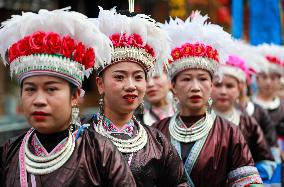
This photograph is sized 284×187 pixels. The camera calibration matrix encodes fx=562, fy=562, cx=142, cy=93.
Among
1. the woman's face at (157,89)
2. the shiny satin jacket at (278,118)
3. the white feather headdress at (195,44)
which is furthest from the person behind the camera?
the shiny satin jacket at (278,118)

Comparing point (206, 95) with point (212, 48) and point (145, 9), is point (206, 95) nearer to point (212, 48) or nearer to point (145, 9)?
point (212, 48)

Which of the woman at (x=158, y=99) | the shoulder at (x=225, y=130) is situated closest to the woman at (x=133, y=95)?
the shoulder at (x=225, y=130)

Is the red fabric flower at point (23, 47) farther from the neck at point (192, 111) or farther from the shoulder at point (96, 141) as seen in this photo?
the neck at point (192, 111)

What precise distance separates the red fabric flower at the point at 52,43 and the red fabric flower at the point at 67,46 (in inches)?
0.8

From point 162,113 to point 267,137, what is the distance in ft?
3.89

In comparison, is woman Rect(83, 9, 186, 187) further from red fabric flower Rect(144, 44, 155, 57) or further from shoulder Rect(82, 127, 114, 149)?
shoulder Rect(82, 127, 114, 149)

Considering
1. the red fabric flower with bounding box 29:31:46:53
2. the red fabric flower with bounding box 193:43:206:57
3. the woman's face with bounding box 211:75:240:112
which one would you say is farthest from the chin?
the red fabric flower with bounding box 29:31:46:53

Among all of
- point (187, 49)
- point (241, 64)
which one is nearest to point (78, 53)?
point (187, 49)

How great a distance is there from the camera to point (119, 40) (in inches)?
142

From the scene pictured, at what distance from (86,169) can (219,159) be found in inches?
58.3

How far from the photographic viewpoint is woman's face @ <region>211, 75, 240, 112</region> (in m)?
5.62

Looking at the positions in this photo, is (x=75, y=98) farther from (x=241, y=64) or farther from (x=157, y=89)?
(x=241, y=64)

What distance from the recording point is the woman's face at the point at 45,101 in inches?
113

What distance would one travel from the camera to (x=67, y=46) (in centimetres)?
298
